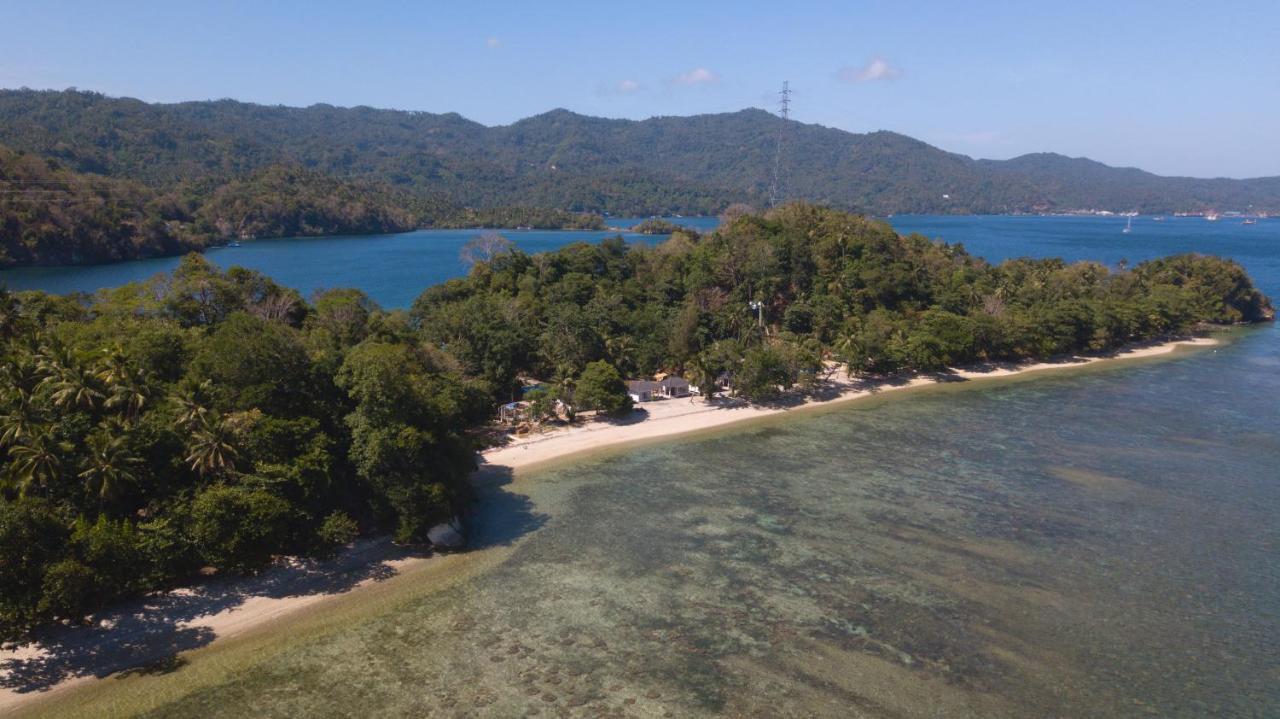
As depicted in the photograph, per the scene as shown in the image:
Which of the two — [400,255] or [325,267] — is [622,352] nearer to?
[325,267]

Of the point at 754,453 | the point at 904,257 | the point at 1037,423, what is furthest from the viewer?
the point at 904,257

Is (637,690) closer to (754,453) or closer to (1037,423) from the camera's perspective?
(754,453)

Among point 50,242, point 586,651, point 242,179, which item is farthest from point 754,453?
point 242,179

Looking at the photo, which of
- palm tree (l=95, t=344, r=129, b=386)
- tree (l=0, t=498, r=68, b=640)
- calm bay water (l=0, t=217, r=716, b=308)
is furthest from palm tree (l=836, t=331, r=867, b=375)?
calm bay water (l=0, t=217, r=716, b=308)

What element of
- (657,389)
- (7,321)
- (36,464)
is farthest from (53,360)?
(657,389)

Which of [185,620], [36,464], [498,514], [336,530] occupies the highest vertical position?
[36,464]

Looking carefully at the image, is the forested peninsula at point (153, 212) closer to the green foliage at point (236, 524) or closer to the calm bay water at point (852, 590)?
the green foliage at point (236, 524)

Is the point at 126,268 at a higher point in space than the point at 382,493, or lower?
higher
